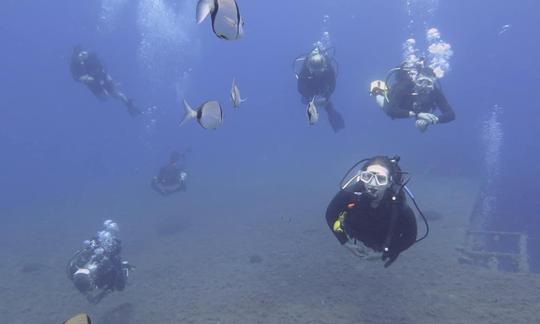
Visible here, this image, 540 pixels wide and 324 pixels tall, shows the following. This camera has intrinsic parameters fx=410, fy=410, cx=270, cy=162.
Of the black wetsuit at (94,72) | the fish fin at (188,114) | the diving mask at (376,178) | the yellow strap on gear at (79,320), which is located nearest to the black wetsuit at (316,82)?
the diving mask at (376,178)

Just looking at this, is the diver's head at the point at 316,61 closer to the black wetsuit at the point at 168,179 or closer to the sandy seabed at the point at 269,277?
the sandy seabed at the point at 269,277

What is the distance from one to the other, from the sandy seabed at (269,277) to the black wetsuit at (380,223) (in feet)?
10.6

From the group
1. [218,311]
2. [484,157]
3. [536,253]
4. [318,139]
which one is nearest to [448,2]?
[318,139]

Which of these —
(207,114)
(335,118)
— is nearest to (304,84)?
(335,118)

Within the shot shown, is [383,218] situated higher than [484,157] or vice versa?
[383,218]

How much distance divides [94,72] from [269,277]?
1054 cm

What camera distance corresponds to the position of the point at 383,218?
4227 mm

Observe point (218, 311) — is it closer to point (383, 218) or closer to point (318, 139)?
point (383, 218)

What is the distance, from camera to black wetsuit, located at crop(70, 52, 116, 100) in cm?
1468

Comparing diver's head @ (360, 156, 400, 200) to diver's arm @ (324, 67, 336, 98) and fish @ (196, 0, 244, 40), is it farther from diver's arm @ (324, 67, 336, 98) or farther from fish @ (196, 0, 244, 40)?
diver's arm @ (324, 67, 336, 98)

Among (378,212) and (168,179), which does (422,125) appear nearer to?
(378,212)

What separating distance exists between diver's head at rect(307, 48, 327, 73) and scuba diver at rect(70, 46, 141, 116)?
9.24m

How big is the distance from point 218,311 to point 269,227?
18.1 ft

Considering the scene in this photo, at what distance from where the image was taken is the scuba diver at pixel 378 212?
4207 mm
